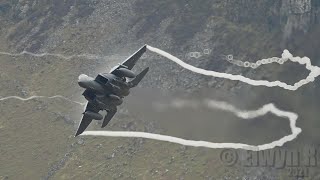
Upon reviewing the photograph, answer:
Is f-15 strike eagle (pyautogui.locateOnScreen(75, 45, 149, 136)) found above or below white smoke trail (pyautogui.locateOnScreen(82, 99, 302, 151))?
above

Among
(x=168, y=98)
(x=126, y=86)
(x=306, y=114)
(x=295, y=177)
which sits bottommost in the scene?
(x=295, y=177)

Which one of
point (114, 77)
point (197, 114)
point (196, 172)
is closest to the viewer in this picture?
point (114, 77)

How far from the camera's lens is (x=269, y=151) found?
184625mm

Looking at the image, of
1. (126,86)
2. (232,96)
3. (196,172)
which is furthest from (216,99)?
(126,86)

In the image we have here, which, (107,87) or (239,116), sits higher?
(107,87)

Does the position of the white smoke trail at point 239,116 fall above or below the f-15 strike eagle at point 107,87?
below

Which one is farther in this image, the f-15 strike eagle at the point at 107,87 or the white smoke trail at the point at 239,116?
the white smoke trail at the point at 239,116

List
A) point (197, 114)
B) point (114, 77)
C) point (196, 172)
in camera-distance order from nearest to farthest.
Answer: point (114, 77) → point (197, 114) → point (196, 172)

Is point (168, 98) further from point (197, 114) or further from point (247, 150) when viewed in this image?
point (247, 150)

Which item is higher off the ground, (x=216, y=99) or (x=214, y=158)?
(x=216, y=99)

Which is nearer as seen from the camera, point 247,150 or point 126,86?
point 126,86

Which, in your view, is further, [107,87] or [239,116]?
[239,116]

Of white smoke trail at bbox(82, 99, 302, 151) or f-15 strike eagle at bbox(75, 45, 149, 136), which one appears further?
white smoke trail at bbox(82, 99, 302, 151)

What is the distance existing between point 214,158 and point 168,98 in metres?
25.0
